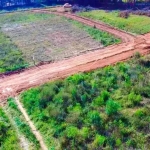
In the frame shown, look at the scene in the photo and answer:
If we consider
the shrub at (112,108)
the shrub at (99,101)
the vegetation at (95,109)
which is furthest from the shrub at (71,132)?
the shrub at (99,101)

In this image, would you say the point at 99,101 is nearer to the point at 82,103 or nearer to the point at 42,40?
the point at 82,103

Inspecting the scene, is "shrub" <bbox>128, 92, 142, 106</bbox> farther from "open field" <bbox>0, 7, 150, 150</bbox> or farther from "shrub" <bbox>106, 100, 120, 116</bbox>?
"shrub" <bbox>106, 100, 120, 116</bbox>

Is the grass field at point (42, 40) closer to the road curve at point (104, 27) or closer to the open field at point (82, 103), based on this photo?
the open field at point (82, 103)

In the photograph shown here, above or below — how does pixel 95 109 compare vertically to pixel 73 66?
below

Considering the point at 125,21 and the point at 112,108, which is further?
the point at 125,21

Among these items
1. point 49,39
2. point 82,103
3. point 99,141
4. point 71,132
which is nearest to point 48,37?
point 49,39
